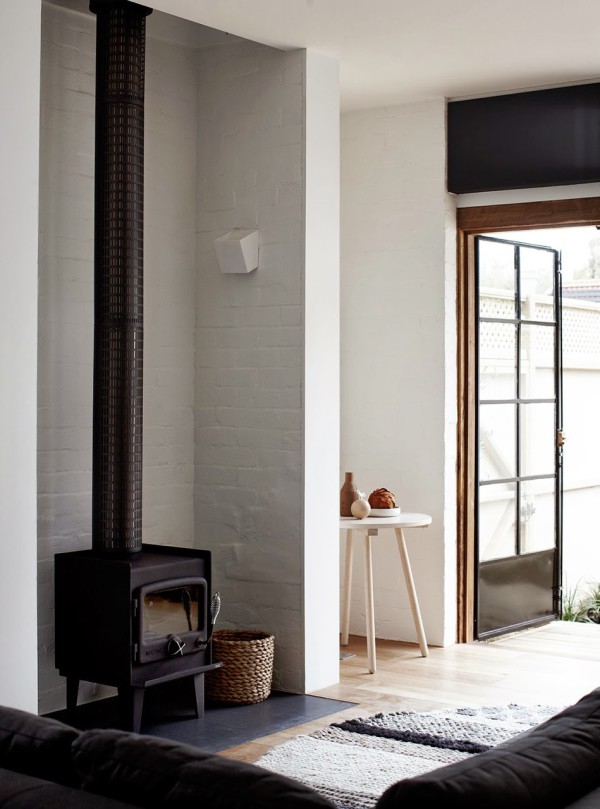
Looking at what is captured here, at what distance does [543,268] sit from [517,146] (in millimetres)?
916

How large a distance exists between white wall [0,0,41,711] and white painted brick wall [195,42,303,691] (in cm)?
154

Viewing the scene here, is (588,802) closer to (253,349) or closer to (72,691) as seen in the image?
(72,691)

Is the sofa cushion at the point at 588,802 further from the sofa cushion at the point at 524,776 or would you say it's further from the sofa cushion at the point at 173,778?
the sofa cushion at the point at 173,778

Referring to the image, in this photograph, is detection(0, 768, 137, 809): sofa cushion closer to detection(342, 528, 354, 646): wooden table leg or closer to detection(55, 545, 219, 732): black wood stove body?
detection(55, 545, 219, 732): black wood stove body

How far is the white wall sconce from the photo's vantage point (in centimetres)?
475

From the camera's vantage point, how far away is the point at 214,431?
196 inches

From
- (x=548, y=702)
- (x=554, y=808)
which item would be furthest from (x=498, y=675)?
(x=554, y=808)

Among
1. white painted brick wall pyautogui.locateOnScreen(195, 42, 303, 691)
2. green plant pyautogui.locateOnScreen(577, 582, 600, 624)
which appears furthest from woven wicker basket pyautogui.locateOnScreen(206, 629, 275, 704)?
green plant pyautogui.locateOnScreen(577, 582, 600, 624)

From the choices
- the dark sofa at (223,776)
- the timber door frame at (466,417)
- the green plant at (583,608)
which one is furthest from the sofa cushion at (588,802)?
the green plant at (583,608)

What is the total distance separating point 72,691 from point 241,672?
2.32ft

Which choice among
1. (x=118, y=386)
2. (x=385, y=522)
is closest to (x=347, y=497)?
(x=385, y=522)

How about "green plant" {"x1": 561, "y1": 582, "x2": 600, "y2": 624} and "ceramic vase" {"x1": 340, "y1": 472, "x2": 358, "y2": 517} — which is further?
"green plant" {"x1": 561, "y1": 582, "x2": 600, "y2": 624}

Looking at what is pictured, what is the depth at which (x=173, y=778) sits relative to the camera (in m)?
1.45

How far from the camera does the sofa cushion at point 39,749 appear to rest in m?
1.62
